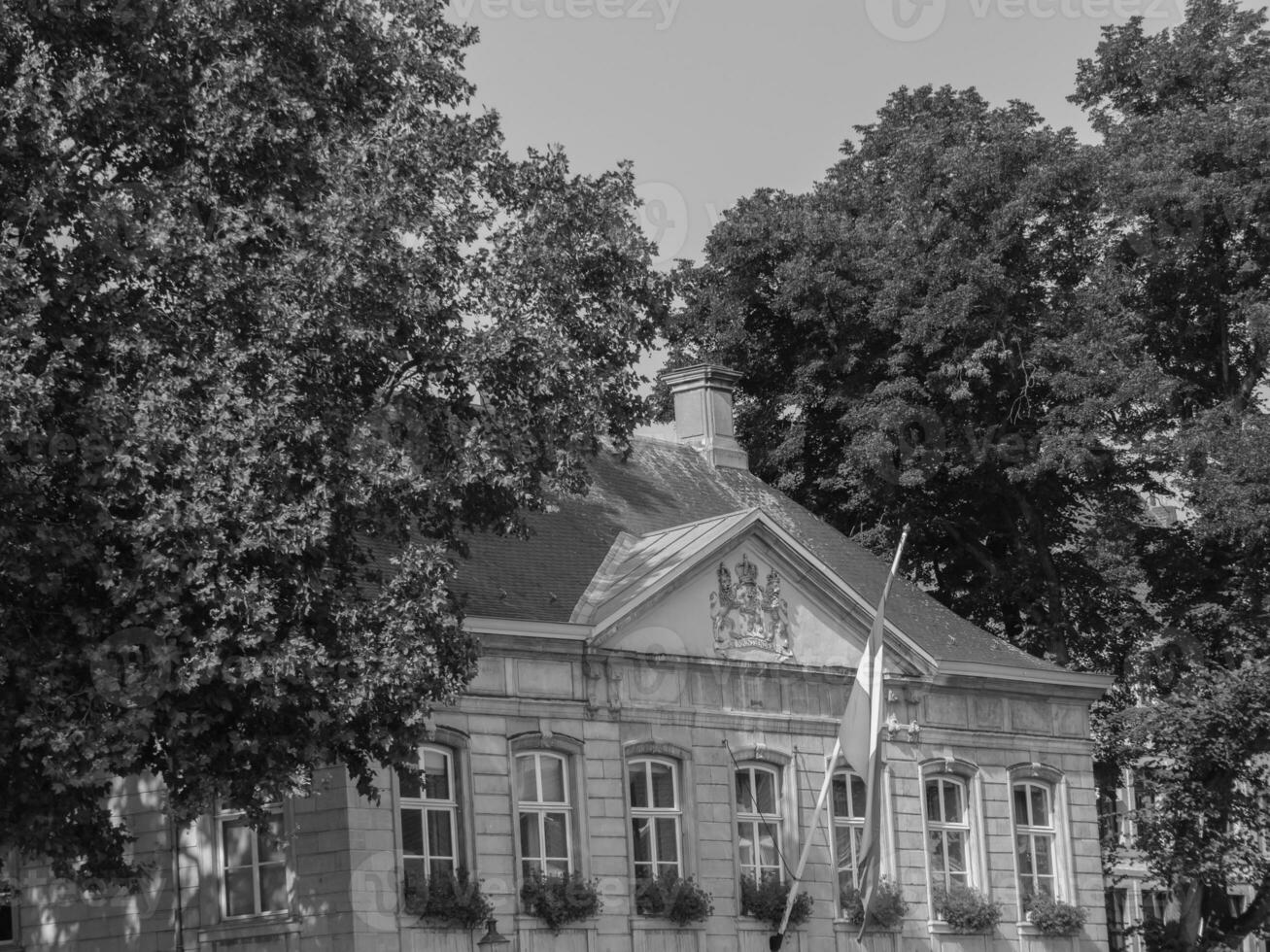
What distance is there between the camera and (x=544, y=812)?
Answer: 2520cm

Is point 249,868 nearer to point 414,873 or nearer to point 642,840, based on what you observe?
point 414,873

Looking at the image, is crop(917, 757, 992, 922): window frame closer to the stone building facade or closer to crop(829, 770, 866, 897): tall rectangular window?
the stone building facade

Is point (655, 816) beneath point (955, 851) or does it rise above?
above

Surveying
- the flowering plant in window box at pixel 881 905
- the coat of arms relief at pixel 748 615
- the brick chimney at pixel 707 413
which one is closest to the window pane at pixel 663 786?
the coat of arms relief at pixel 748 615

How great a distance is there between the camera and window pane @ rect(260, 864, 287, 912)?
2338 cm

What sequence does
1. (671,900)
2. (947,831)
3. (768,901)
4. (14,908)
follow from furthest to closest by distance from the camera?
(947,831)
(768,901)
(671,900)
(14,908)

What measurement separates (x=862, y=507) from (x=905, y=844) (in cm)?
Result: 951

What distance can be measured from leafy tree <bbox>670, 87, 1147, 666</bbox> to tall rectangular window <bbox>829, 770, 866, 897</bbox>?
7893 mm

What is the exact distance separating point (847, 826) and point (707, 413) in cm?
783

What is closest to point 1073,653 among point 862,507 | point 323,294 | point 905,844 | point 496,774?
point 862,507

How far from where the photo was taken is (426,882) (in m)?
23.4

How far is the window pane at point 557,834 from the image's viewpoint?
25.2 m

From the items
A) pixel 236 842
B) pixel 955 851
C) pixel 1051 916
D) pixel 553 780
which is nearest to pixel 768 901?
pixel 553 780

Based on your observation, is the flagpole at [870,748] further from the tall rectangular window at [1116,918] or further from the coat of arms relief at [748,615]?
the tall rectangular window at [1116,918]
